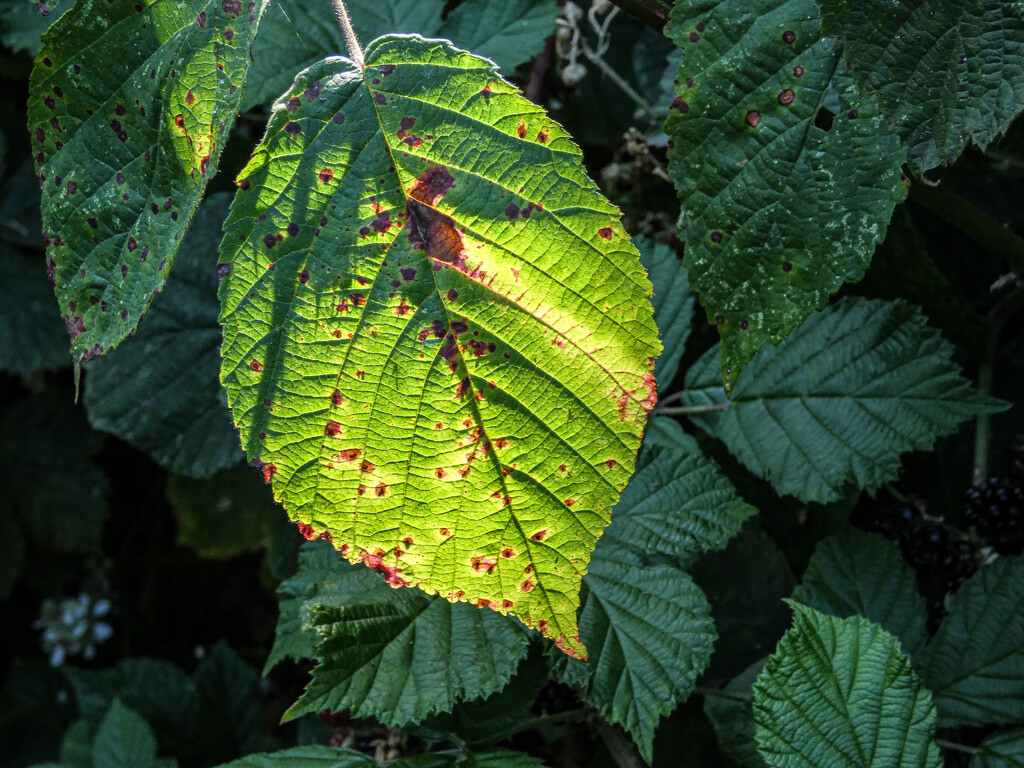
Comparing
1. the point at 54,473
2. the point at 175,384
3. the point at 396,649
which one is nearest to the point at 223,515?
the point at 175,384

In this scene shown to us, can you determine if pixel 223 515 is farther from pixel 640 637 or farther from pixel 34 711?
pixel 640 637

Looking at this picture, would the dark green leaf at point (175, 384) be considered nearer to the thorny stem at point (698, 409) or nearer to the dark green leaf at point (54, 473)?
the dark green leaf at point (54, 473)

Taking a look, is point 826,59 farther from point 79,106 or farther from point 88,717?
point 88,717

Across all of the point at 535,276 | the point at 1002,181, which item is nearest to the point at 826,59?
the point at 535,276

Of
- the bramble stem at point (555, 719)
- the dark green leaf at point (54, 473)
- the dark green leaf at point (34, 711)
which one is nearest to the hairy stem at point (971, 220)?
the bramble stem at point (555, 719)

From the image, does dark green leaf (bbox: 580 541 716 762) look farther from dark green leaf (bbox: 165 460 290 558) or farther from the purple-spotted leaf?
dark green leaf (bbox: 165 460 290 558)

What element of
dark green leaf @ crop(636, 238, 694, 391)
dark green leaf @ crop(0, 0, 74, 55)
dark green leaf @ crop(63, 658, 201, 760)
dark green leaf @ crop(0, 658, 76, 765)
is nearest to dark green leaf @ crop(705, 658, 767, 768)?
dark green leaf @ crop(636, 238, 694, 391)
